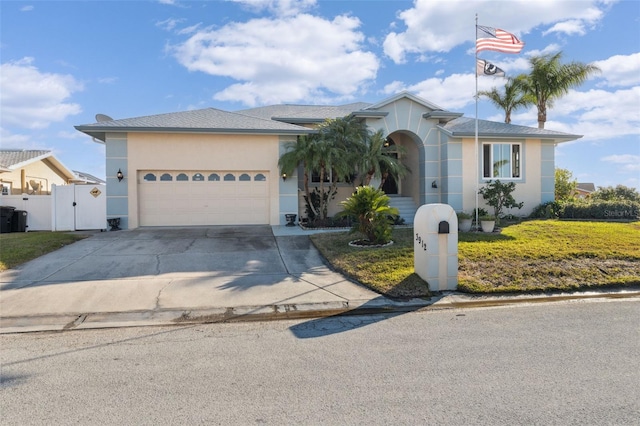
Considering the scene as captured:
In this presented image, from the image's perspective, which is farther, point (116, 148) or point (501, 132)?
point (501, 132)

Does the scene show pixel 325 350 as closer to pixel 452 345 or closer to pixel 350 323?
pixel 350 323

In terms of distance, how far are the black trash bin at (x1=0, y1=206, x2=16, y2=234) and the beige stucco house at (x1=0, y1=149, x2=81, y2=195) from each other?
4651 millimetres

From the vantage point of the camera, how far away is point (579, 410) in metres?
3.30

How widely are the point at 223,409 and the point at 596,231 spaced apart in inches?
502

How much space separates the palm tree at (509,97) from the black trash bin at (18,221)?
25.2m

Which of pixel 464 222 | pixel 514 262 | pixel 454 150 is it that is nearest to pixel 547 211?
A: pixel 454 150

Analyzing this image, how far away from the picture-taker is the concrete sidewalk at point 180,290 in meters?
6.17

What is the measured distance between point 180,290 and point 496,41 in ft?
41.7

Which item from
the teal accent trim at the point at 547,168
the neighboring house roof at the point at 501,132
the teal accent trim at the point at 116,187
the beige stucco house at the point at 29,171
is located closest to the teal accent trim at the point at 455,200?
the neighboring house roof at the point at 501,132

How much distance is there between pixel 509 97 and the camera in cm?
2417

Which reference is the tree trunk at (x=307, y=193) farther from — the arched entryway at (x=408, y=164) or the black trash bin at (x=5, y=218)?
the black trash bin at (x=5, y=218)

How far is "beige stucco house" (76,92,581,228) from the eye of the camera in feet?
49.0

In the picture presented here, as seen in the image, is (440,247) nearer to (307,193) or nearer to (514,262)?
(514,262)

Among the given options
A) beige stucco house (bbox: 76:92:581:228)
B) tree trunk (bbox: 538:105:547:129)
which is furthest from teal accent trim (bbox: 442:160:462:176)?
tree trunk (bbox: 538:105:547:129)
